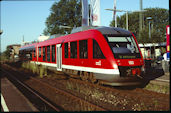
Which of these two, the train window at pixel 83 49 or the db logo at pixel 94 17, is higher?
the db logo at pixel 94 17

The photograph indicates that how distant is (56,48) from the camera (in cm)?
1546

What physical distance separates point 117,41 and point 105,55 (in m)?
1.00

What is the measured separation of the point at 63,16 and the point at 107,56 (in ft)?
137

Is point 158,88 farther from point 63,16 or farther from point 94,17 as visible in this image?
point 63,16

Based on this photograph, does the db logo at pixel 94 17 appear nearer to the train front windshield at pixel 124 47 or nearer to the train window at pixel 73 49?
the train window at pixel 73 49

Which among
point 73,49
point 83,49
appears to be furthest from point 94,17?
point 83,49

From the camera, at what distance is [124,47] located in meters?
9.62

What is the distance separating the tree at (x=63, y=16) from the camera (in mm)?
49344

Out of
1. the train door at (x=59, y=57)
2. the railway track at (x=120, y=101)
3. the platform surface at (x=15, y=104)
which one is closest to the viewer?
the platform surface at (x=15, y=104)

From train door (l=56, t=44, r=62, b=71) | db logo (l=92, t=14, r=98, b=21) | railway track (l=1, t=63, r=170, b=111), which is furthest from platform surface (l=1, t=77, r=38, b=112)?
db logo (l=92, t=14, r=98, b=21)

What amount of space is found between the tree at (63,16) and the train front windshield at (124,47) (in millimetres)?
39807

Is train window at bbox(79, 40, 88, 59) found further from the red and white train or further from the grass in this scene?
the grass

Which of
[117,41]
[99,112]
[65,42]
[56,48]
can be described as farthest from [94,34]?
[56,48]

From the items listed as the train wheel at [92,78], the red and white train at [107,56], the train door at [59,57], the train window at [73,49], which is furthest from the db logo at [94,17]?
the train wheel at [92,78]
